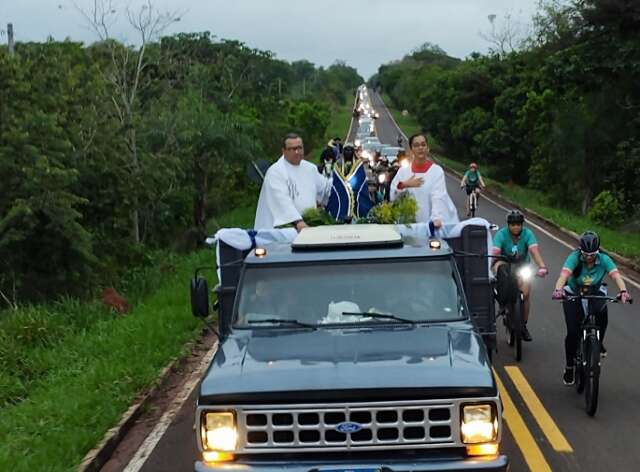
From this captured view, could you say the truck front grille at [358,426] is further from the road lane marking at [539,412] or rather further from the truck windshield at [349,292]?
the road lane marking at [539,412]

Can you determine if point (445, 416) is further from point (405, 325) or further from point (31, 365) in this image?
point (31, 365)

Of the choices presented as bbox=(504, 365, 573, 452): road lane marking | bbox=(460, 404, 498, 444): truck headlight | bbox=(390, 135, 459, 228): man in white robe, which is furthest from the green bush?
bbox=(460, 404, 498, 444): truck headlight

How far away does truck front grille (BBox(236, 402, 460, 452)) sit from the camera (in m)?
5.11

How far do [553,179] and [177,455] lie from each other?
3878 centimetres

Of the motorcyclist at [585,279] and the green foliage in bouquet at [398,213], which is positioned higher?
the green foliage in bouquet at [398,213]

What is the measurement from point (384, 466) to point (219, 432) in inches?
37.2

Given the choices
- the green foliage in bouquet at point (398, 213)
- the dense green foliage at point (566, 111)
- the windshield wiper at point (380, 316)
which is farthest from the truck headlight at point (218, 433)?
the dense green foliage at point (566, 111)

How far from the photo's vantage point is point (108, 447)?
25.4ft

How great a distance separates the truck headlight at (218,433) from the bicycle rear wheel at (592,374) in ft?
13.8

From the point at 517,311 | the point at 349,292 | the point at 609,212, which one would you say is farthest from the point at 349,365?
the point at 609,212

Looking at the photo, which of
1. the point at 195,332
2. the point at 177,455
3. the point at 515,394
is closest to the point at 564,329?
the point at 515,394

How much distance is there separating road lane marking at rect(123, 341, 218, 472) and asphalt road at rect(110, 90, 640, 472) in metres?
0.03

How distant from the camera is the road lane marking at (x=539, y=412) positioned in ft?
25.0

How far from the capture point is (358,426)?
511cm
